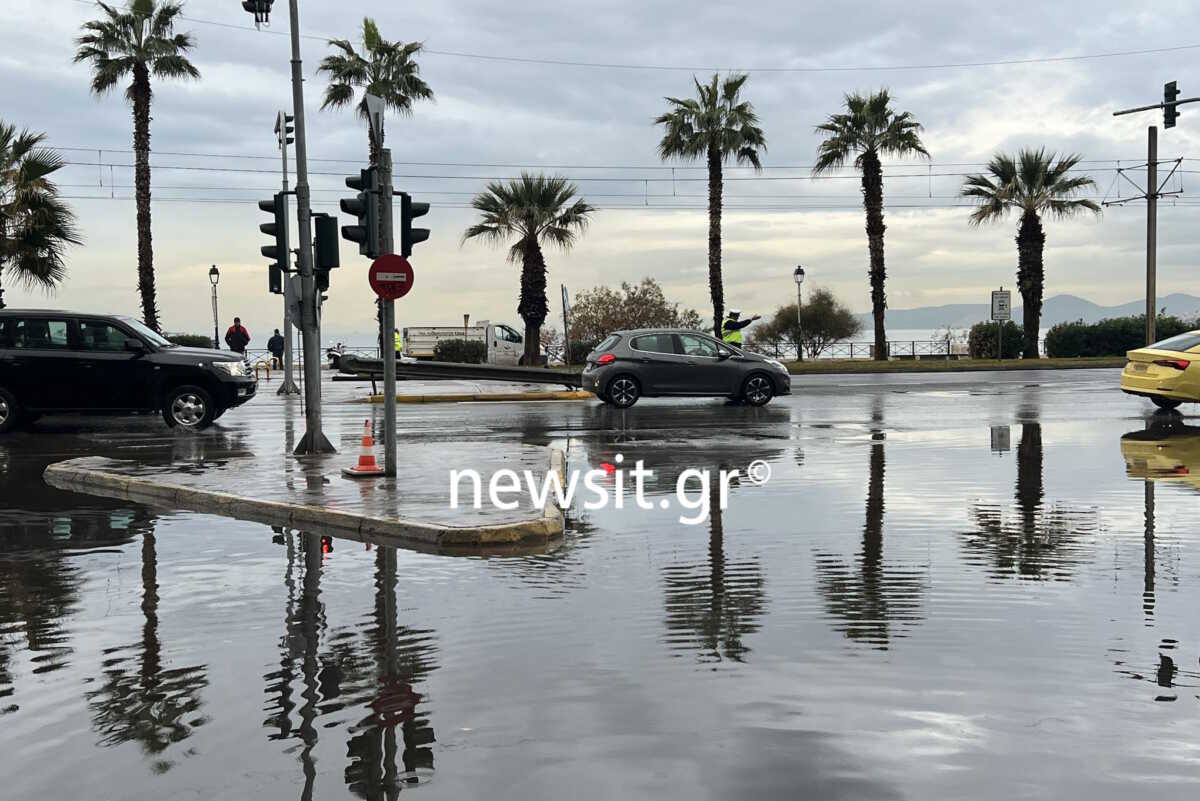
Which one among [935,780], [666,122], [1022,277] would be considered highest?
[666,122]

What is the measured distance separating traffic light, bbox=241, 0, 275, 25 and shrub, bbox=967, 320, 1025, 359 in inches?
1539

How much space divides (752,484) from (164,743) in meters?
8.26

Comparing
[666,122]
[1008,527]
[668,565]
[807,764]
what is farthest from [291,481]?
[666,122]

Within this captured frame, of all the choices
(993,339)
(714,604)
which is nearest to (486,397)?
(714,604)

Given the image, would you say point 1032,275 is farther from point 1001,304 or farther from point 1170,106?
point 1170,106

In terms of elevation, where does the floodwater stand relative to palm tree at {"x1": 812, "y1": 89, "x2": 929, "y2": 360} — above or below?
below

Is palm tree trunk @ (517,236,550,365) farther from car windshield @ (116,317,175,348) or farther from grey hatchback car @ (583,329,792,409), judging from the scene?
car windshield @ (116,317,175,348)

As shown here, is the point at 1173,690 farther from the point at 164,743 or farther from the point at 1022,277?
the point at 1022,277

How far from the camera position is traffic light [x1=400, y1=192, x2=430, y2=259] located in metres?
12.7

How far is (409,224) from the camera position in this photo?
12703 millimetres

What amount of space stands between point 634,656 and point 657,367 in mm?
18818

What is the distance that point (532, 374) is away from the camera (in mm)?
30734

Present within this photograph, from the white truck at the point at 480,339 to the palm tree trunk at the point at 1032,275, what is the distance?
21.4 m

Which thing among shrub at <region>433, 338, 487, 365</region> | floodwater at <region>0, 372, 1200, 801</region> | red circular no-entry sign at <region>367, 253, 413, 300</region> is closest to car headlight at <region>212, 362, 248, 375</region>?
red circular no-entry sign at <region>367, 253, 413, 300</region>
